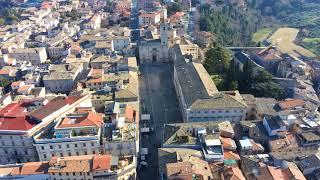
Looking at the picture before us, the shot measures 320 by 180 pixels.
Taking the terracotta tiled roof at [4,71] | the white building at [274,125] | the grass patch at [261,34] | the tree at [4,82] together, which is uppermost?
the grass patch at [261,34]

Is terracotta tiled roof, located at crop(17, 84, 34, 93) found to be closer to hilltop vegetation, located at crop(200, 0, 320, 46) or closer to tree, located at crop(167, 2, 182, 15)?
hilltop vegetation, located at crop(200, 0, 320, 46)

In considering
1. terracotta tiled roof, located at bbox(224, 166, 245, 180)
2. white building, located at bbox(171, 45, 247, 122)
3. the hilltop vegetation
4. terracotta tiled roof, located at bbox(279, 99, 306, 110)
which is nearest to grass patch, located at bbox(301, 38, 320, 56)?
the hilltop vegetation

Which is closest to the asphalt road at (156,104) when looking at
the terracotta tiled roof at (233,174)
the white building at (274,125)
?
the terracotta tiled roof at (233,174)

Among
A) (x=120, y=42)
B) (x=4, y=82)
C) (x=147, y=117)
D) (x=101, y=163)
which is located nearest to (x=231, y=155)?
(x=101, y=163)

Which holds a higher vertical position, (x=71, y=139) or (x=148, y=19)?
(x=148, y=19)

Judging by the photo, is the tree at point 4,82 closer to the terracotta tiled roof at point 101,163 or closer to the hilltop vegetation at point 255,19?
the terracotta tiled roof at point 101,163

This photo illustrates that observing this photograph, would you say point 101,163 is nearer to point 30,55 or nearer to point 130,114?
point 130,114
